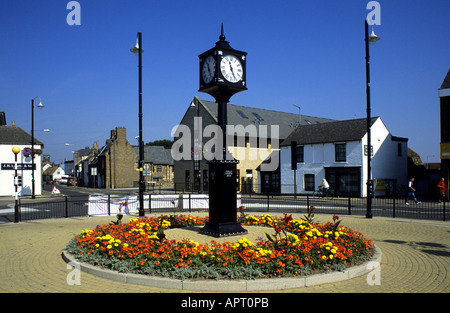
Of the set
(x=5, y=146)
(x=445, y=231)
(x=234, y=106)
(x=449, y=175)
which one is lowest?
(x=445, y=231)

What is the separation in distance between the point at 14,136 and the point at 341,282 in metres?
41.9

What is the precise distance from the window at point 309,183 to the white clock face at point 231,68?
27.4 metres

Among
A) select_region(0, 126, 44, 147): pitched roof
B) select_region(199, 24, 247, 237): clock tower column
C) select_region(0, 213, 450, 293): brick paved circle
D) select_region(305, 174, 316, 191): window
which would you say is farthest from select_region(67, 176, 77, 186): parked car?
select_region(199, 24, 247, 237): clock tower column

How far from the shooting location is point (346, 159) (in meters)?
32.8

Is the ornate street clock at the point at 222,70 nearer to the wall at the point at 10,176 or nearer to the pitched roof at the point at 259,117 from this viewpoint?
the pitched roof at the point at 259,117

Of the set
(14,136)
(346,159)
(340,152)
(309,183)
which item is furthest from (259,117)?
(14,136)

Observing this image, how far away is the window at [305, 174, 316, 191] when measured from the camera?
116ft

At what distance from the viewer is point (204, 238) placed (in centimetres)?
906

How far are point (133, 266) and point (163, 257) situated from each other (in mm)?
634

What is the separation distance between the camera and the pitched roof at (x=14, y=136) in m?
38.1

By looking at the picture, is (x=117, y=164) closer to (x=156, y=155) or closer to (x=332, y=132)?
(x=156, y=155)

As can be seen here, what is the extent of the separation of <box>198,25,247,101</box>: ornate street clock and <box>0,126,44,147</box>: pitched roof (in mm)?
35867

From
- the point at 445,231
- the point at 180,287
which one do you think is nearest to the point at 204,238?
the point at 180,287

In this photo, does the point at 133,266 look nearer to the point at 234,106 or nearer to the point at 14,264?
the point at 14,264
